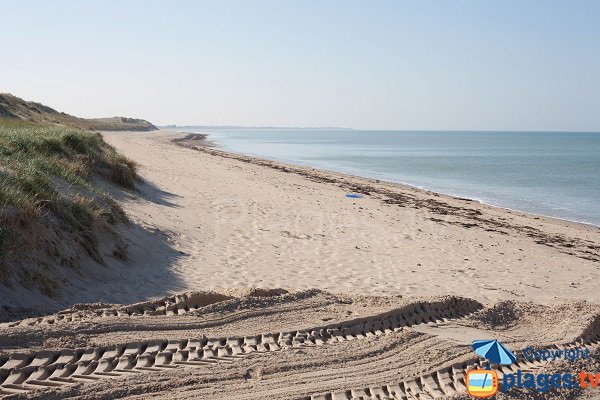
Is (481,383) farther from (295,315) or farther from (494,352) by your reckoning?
(295,315)

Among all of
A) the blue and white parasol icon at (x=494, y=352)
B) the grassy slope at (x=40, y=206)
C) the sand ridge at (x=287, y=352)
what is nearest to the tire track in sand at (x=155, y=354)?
the sand ridge at (x=287, y=352)

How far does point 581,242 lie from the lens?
1405 centimetres

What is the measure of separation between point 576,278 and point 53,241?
28.7 ft

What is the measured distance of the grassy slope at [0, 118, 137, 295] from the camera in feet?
20.2

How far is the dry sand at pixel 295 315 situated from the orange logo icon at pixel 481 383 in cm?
9

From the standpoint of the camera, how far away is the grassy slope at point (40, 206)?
20.2 feet

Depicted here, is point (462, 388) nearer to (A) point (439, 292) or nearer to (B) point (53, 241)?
(A) point (439, 292)

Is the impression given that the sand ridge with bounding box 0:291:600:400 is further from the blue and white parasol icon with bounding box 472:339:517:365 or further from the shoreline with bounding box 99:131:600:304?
the shoreline with bounding box 99:131:600:304

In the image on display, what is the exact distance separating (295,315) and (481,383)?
2.00 metres

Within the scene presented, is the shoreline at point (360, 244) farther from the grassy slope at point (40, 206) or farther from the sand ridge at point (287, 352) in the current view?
the sand ridge at point (287, 352)


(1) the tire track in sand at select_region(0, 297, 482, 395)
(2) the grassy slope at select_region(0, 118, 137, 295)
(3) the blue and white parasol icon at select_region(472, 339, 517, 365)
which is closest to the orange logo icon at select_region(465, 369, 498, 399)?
(3) the blue and white parasol icon at select_region(472, 339, 517, 365)

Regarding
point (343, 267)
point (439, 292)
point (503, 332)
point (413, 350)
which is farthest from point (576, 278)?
point (413, 350)

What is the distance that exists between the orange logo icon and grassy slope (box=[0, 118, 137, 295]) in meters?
4.52

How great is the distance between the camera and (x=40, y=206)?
23.6ft
